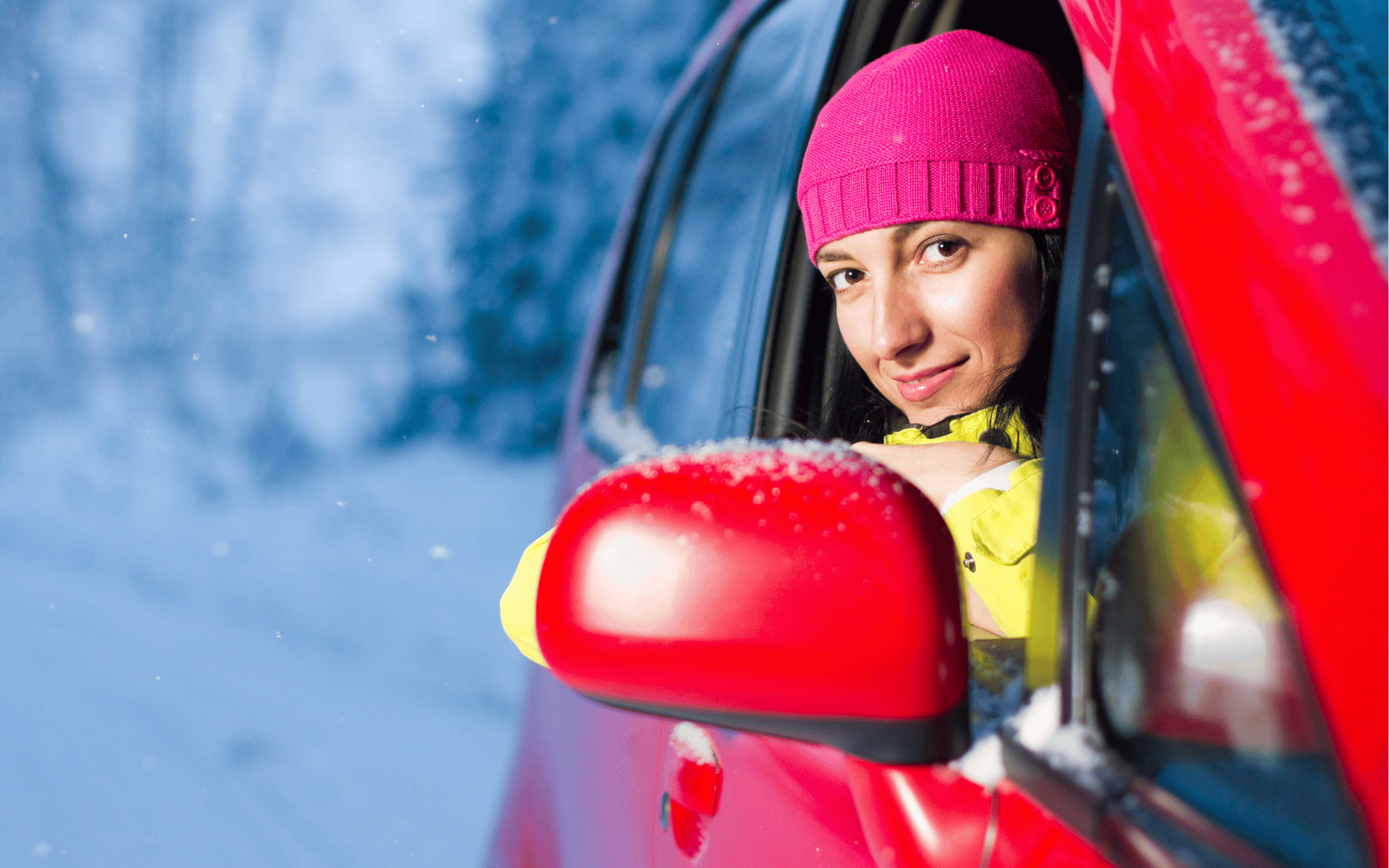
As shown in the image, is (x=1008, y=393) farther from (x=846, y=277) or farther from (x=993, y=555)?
(x=993, y=555)

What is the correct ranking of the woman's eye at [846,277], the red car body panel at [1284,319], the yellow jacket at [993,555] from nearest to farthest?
1. the red car body panel at [1284,319]
2. the yellow jacket at [993,555]
3. the woman's eye at [846,277]

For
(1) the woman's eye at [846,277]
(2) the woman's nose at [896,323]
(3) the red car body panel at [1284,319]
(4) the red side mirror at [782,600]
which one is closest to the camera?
(3) the red car body panel at [1284,319]

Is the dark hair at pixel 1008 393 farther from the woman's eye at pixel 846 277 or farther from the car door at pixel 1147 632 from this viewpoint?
the car door at pixel 1147 632

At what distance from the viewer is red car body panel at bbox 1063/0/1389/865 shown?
0.53 m

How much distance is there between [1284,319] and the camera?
59cm

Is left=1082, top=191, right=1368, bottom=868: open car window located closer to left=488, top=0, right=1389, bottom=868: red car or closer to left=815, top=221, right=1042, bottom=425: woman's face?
left=488, top=0, right=1389, bottom=868: red car

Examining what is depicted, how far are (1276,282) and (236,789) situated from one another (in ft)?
13.7

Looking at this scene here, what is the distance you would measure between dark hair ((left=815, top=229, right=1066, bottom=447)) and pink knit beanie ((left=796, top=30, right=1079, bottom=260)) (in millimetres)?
78

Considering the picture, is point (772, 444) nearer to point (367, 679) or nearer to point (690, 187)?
point (690, 187)

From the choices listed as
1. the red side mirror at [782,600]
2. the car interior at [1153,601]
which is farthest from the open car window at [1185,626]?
the red side mirror at [782,600]

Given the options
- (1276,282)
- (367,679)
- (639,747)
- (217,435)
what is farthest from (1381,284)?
(217,435)

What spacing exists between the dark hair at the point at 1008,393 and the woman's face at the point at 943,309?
0.02 metres

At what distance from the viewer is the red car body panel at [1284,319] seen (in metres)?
0.53

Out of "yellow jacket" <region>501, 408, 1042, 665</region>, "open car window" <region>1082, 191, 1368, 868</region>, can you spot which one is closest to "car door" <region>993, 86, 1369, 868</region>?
"open car window" <region>1082, 191, 1368, 868</region>
